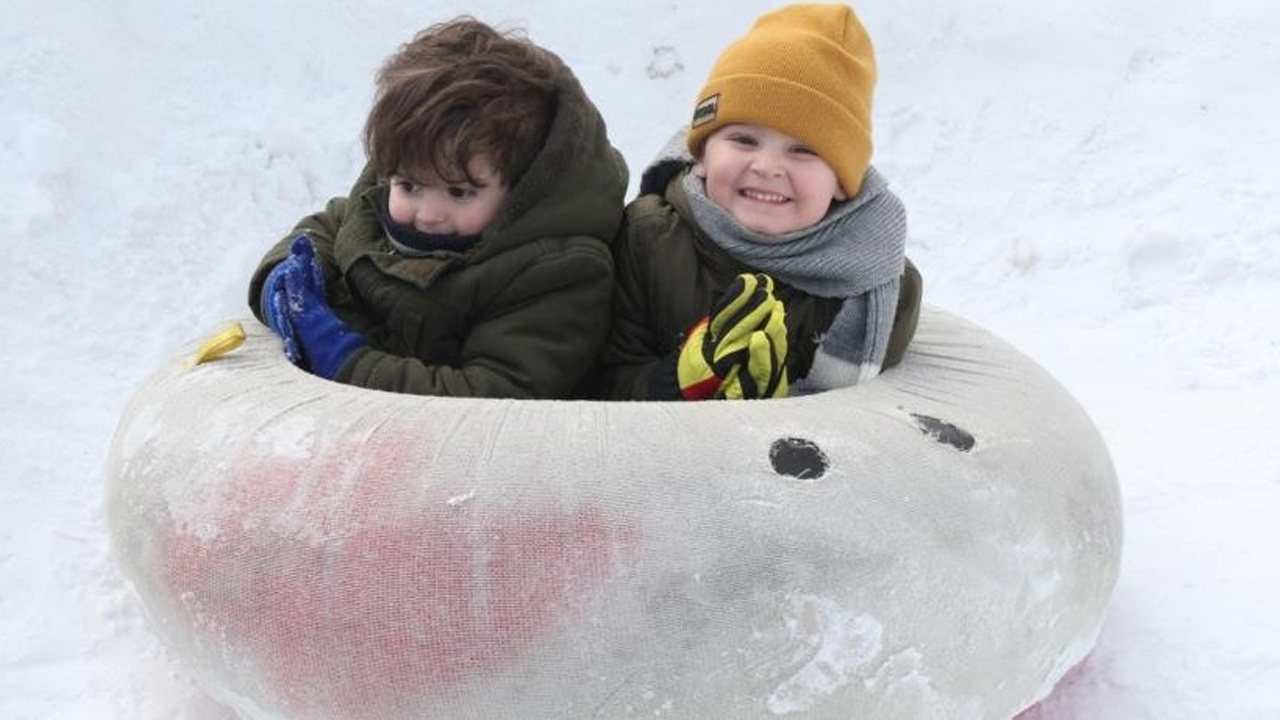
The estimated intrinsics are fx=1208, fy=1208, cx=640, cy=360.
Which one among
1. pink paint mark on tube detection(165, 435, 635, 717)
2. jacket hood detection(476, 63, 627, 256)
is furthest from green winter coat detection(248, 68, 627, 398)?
pink paint mark on tube detection(165, 435, 635, 717)

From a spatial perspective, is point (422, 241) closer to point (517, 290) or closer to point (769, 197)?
point (517, 290)

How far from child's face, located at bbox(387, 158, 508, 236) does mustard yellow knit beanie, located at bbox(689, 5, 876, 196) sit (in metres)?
0.52

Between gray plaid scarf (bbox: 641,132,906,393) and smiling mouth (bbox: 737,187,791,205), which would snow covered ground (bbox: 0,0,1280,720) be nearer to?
gray plaid scarf (bbox: 641,132,906,393)

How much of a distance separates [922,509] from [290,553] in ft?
3.02

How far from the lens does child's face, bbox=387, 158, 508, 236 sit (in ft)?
7.63

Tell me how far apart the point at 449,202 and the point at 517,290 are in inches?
8.6

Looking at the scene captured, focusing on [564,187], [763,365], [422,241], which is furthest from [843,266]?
[422,241]

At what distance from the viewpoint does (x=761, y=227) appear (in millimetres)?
2443

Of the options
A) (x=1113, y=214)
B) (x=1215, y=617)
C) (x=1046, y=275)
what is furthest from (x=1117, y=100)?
(x=1215, y=617)

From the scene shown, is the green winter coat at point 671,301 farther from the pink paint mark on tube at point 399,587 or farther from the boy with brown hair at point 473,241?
the pink paint mark on tube at point 399,587

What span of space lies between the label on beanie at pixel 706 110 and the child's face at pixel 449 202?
489mm

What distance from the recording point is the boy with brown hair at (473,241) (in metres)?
2.22

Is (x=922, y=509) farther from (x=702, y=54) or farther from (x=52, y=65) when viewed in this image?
(x=702, y=54)

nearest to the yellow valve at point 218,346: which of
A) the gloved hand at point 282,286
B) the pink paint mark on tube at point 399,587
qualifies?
the gloved hand at point 282,286
